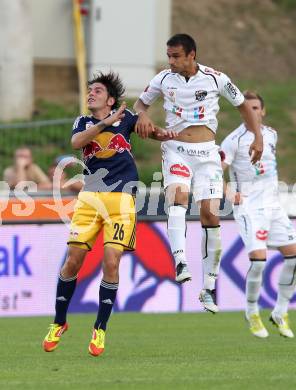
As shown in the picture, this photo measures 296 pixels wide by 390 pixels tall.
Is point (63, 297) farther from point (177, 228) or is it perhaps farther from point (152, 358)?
point (177, 228)

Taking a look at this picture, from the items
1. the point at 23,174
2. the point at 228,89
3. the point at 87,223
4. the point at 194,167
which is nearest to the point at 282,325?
the point at 194,167

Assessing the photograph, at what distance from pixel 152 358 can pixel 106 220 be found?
1.24 m

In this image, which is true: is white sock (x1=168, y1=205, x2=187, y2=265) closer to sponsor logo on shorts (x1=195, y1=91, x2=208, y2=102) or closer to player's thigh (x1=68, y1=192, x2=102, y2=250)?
player's thigh (x1=68, y1=192, x2=102, y2=250)

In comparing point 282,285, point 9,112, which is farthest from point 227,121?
point 282,285

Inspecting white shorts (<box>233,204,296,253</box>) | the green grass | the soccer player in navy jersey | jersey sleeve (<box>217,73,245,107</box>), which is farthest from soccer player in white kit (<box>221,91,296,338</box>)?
the soccer player in navy jersey

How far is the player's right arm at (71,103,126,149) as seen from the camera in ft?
35.1

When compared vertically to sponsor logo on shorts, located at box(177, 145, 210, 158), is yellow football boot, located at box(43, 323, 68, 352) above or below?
below

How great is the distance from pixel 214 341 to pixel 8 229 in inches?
175

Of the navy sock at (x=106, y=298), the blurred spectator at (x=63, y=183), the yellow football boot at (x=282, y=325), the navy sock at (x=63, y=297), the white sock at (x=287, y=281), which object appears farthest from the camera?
the blurred spectator at (x=63, y=183)

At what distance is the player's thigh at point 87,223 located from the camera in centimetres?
1094

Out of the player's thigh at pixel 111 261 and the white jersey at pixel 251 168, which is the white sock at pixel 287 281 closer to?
the white jersey at pixel 251 168

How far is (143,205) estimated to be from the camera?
16.9 metres

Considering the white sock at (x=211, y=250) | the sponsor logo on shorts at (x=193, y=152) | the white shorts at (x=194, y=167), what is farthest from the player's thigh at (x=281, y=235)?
the sponsor logo on shorts at (x=193, y=152)

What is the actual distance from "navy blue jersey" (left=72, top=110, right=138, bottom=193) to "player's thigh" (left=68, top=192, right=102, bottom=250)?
124 mm
